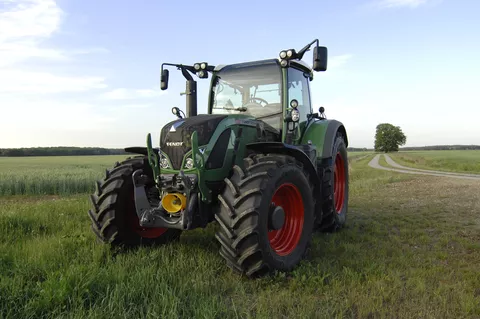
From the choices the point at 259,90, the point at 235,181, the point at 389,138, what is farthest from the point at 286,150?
the point at 389,138

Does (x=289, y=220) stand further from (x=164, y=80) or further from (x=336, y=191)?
(x=336, y=191)

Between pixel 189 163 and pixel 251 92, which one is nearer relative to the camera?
pixel 189 163

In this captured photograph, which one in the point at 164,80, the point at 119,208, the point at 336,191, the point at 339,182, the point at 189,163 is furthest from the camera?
the point at 339,182

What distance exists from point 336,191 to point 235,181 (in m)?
3.88

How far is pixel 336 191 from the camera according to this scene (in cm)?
709

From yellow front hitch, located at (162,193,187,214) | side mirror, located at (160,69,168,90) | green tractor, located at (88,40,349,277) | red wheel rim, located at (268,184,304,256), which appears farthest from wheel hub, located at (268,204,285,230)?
side mirror, located at (160,69,168,90)

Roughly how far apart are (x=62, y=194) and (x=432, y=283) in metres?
12.1

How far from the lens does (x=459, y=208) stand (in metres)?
8.04

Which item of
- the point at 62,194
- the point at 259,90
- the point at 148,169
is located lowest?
the point at 62,194

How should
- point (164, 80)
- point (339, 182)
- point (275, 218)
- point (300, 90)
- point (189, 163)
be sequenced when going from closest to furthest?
1. point (275, 218)
2. point (189, 163)
3. point (164, 80)
4. point (300, 90)
5. point (339, 182)

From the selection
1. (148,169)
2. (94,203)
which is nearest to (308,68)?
(148,169)

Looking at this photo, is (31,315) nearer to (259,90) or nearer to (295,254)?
(295,254)

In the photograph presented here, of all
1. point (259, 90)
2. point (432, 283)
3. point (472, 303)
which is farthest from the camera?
point (259, 90)

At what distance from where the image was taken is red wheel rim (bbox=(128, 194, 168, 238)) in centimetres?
450
